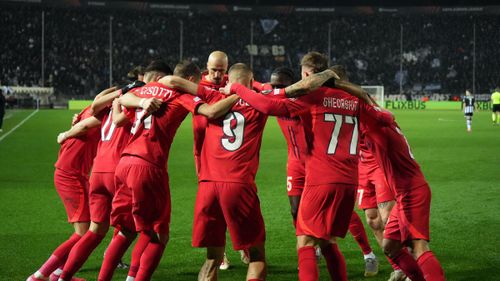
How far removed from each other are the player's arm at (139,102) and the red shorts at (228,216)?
2.51 feet

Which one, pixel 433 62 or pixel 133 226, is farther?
pixel 433 62

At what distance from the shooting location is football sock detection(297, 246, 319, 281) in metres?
5.97

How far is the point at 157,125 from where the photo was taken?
21.0 feet

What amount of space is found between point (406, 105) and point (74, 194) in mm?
51284

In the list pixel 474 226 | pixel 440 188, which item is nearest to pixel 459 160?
pixel 440 188

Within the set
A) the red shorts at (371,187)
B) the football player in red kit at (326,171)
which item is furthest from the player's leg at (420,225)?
the red shorts at (371,187)

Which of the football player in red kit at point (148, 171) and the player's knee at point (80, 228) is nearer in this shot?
the football player in red kit at point (148, 171)

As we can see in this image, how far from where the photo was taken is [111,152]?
6.98 metres

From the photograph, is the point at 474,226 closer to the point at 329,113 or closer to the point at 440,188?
the point at 440,188

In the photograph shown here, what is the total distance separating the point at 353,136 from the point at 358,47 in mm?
61460

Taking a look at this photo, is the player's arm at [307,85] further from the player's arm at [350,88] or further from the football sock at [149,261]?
the football sock at [149,261]

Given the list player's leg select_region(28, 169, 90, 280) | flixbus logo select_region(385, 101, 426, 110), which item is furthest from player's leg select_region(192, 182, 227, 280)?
flixbus logo select_region(385, 101, 426, 110)

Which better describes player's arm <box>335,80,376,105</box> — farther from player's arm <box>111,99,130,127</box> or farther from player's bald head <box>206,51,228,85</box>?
player's arm <box>111,99,130,127</box>

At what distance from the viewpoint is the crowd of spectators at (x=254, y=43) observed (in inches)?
2317
